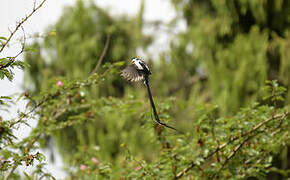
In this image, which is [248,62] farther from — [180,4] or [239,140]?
[239,140]

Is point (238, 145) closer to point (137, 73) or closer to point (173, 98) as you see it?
point (173, 98)

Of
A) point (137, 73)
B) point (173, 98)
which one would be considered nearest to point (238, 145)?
point (173, 98)

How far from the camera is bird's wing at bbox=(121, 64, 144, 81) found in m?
0.90

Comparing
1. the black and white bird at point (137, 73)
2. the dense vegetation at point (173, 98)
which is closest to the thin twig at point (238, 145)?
the dense vegetation at point (173, 98)

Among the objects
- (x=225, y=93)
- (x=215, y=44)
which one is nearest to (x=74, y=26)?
(x=215, y=44)

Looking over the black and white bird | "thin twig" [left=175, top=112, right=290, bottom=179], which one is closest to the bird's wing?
the black and white bird

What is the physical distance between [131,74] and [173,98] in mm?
704

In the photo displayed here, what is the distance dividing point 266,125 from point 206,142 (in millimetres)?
271

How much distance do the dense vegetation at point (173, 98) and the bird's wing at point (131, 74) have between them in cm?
7

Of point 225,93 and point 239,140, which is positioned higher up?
point 225,93

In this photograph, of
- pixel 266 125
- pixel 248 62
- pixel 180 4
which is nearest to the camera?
pixel 266 125

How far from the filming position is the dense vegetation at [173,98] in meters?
1.39

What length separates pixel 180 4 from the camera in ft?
13.5

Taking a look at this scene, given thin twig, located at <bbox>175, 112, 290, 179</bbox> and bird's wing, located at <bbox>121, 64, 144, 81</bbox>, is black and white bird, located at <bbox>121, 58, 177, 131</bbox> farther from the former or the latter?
thin twig, located at <bbox>175, 112, 290, 179</bbox>
